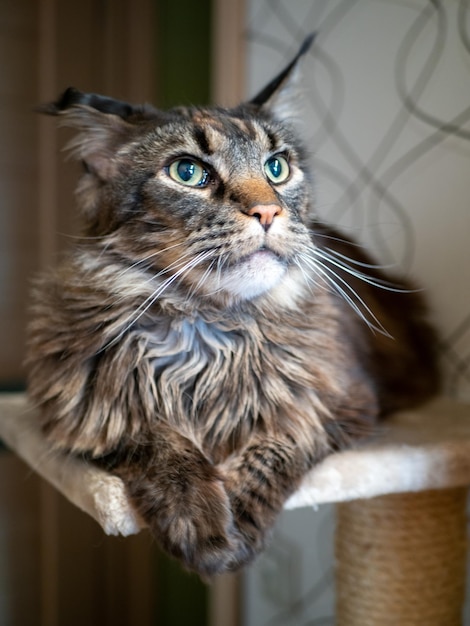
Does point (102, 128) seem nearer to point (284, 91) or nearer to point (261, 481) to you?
point (284, 91)

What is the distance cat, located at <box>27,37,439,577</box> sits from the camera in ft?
→ 3.61

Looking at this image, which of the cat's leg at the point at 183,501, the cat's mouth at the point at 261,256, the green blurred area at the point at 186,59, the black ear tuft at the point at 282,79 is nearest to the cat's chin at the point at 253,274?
the cat's mouth at the point at 261,256

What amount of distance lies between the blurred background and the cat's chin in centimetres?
69

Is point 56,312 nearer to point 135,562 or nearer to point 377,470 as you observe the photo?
point 377,470

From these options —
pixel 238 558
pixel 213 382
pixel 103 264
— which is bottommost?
pixel 238 558

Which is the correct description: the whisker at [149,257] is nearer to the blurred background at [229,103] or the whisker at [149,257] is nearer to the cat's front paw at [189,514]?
the cat's front paw at [189,514]

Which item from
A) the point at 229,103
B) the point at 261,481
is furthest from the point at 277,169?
the point at 229,103

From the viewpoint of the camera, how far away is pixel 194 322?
48.0 inches

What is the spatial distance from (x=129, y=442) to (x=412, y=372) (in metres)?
0.76

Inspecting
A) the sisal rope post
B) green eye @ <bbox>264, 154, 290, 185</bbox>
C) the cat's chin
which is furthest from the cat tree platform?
green eye @ <bbox>264, 154, 290, 185</bbox>

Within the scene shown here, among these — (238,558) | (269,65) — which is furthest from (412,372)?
(269,65)

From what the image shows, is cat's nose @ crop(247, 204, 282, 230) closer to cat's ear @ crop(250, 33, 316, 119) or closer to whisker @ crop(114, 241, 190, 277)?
whisker @ crop(114, 241, 190, 277)

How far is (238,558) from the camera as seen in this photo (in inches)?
39.3

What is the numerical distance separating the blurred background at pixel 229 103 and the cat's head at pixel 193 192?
1.68 ft
